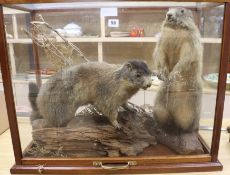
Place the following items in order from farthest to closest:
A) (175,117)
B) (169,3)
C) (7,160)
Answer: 1. (7,160)
2. (175,117)
3. (169,3)

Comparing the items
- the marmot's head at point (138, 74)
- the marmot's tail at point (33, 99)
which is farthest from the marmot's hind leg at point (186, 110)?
the marmot's tail at point (33, 99)

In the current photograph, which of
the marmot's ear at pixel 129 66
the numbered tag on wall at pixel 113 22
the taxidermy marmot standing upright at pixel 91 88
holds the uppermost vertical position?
the numbered tag on wall at pixel 113 22

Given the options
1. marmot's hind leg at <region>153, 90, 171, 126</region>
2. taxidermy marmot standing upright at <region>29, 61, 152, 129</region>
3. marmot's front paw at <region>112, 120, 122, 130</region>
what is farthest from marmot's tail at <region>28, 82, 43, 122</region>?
marmot's hind leg at <region>153, 90, 171, 126</region>

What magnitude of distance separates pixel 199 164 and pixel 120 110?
275mm

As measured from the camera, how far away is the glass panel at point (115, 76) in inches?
26.5

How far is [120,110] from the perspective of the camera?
757 millimetres

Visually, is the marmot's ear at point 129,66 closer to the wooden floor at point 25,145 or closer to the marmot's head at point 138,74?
the marmot's head at point 138,74

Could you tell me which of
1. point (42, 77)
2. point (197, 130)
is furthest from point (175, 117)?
point (42, 77)

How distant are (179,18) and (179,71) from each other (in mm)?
135

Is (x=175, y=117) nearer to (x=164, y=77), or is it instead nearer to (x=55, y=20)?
(x=164, y=77)

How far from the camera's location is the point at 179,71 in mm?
700

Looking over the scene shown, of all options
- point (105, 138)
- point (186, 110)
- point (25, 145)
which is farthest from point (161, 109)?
point (25, 145)

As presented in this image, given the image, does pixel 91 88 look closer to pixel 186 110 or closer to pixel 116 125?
pixel 116 125

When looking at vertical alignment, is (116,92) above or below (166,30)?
below
